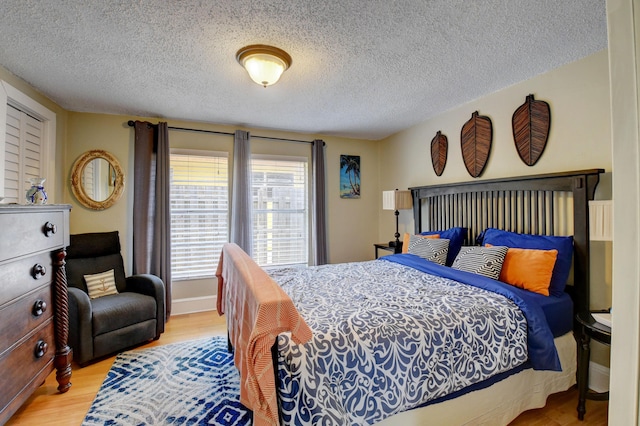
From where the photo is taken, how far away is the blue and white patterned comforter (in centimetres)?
126

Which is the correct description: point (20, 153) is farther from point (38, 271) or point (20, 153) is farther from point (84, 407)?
point (84, 407)

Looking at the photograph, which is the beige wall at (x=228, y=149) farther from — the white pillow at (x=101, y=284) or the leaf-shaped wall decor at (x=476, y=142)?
the leaf-shaped wall decor at (x=476, y=142)

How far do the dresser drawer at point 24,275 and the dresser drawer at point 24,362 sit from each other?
297 mm

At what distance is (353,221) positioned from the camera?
461 cm

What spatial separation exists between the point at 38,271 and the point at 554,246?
11.7ft

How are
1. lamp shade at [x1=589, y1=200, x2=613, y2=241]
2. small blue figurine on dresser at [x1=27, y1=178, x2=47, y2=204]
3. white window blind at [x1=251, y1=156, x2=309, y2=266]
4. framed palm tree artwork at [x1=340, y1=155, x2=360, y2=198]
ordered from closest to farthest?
lamp shade at [x1=589, y1=200, x2=613, y2=241] < small blue figurine on dresser at [x1=27, y1=178, x2=47, y2=204] < white window blind at [x1=251, y1=156, x2=309, y2=266] < framed palm tree artwork at [x1=340, y1=155, x2=360, y2=198]

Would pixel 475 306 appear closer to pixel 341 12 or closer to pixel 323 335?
pixel 323 335

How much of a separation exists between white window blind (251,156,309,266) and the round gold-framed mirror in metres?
1.60

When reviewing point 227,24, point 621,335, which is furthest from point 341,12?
point 621,335

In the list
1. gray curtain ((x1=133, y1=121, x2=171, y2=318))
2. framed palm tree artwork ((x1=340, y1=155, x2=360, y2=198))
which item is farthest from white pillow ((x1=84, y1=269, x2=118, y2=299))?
framed palm tree artwork ((x1=340, y1=155, x2=360, y2=198))

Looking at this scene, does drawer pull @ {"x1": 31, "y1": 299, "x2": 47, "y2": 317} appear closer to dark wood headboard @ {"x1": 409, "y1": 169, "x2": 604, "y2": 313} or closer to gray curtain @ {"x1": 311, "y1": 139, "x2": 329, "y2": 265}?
gray curtain @ {"x1": 311, "y1": 139, "x2": 329, "y2": 265}

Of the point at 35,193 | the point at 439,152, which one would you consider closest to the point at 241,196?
the point at 35,193

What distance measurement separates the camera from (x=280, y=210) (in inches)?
166

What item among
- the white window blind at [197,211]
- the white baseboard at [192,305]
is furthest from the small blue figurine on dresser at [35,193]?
the white baseboard at [192,305]
